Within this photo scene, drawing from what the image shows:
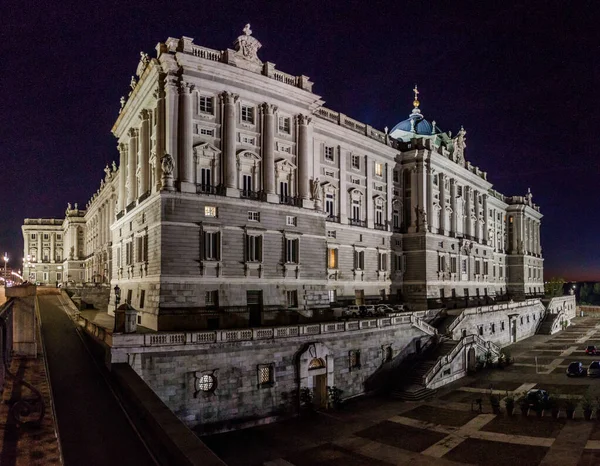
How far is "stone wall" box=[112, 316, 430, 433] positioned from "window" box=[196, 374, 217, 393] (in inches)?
5.8

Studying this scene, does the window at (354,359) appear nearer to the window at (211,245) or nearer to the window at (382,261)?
the window at (211,245)

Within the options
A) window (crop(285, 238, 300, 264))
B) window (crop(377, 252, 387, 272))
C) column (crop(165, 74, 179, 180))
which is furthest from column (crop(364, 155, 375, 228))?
column (crop(165, 74, 179, 180))

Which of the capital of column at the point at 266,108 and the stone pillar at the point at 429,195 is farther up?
the capital of column at the point at 266,108

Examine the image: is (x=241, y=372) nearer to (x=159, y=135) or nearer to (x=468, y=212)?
(x=159, y=135)

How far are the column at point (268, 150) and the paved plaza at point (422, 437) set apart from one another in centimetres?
2059

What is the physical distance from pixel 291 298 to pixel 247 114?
17544 mm

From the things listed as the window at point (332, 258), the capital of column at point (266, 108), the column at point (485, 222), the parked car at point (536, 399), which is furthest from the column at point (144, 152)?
the column at point (485, 222)

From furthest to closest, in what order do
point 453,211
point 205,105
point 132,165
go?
point 453,211 → point 132,165 → point 205,105

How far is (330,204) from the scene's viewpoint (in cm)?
5869

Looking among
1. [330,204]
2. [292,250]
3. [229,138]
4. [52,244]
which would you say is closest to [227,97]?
[229,138]

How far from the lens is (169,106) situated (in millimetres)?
40719

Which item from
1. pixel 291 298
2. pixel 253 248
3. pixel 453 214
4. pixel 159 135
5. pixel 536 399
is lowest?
pixel 536 399

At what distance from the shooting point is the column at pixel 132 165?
50.6 metres

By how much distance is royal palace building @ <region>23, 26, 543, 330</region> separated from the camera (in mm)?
40250
